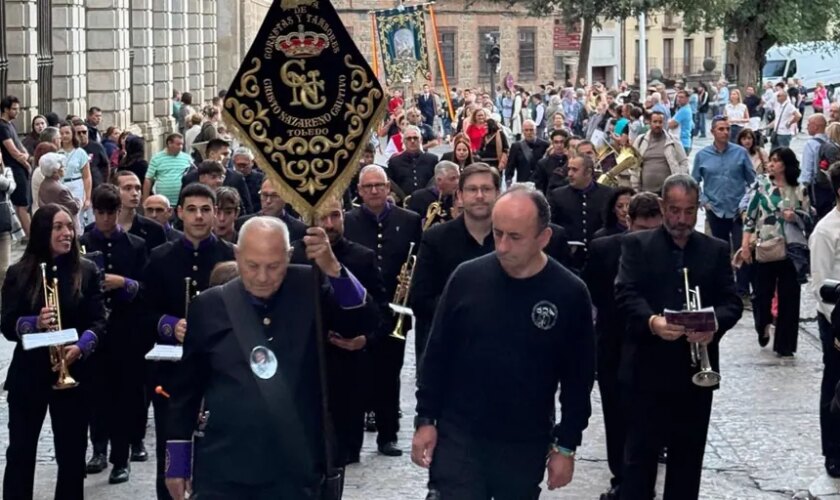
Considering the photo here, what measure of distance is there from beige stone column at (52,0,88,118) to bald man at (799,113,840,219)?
12.8m

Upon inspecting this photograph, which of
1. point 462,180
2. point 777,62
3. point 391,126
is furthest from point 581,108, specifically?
point 462,180

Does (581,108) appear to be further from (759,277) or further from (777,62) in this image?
(759,277)

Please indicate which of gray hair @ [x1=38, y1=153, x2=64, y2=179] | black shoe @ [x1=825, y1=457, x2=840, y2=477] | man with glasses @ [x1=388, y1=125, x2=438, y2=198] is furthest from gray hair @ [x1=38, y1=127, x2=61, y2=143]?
black shoe @ [x1=825, y1=457, x2=840, y2=477]

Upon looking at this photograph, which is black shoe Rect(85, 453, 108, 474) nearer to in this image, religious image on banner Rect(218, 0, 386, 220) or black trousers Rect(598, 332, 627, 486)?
black trousers Rect(598, 332, 627, 486)

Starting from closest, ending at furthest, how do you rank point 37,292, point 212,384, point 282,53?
point 212,384, point 282,53, point 37,292

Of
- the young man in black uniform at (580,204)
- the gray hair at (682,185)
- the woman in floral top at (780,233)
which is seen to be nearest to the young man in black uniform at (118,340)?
the gray hair at (682,185)

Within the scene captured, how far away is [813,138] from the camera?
19641mm

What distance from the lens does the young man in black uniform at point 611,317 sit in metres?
10.6

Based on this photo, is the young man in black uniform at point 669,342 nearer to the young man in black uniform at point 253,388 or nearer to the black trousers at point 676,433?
the black trousers at point 676,433

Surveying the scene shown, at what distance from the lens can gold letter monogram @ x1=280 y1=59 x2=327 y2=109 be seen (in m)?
8.00

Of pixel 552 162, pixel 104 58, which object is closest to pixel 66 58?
pixel 104 58

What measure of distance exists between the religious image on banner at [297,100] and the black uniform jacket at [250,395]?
100 centimetres

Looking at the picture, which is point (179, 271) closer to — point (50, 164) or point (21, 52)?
point (50, 164)

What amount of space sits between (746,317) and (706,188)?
1.33 meters
